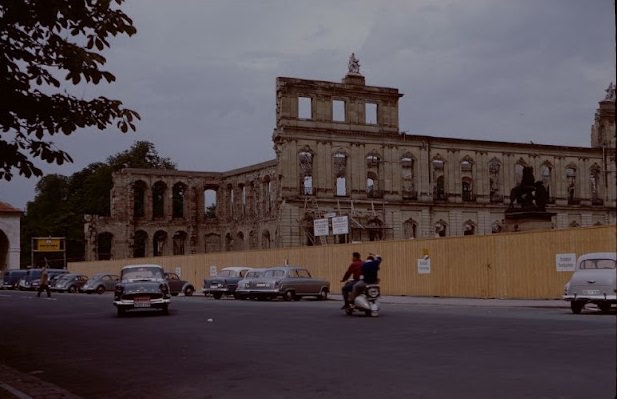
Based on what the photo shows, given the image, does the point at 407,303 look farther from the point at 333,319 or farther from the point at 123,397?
the point at 123,397

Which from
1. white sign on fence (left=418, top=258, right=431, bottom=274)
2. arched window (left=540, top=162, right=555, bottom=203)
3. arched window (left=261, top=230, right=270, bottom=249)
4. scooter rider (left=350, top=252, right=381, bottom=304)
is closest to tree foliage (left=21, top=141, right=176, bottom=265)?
arched window (left=261, top=230, right=270, bottom=249)

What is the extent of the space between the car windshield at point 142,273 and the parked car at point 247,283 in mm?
10785

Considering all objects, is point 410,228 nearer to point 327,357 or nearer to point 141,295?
point 141,295

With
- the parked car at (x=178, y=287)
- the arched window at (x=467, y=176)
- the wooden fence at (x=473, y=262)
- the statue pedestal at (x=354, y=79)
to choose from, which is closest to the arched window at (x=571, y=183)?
the arched window at (x=467, y=176)

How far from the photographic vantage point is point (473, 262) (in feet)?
114

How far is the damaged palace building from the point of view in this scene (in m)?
62.2

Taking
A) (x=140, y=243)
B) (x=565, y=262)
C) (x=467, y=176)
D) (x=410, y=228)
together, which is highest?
(x=467, y=176)

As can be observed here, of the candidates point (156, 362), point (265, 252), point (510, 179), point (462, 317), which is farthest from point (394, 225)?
point (156, 362)

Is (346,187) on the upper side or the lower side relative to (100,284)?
upper

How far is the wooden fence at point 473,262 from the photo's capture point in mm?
30531

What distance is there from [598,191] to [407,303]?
153 ft

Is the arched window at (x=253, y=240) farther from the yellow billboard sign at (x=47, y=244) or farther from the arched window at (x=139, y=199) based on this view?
the yellow billboard sign at (x=47, y=244)

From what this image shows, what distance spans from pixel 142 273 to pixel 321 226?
31.0 meters

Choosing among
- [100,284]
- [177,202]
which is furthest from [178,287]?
[177,202]
